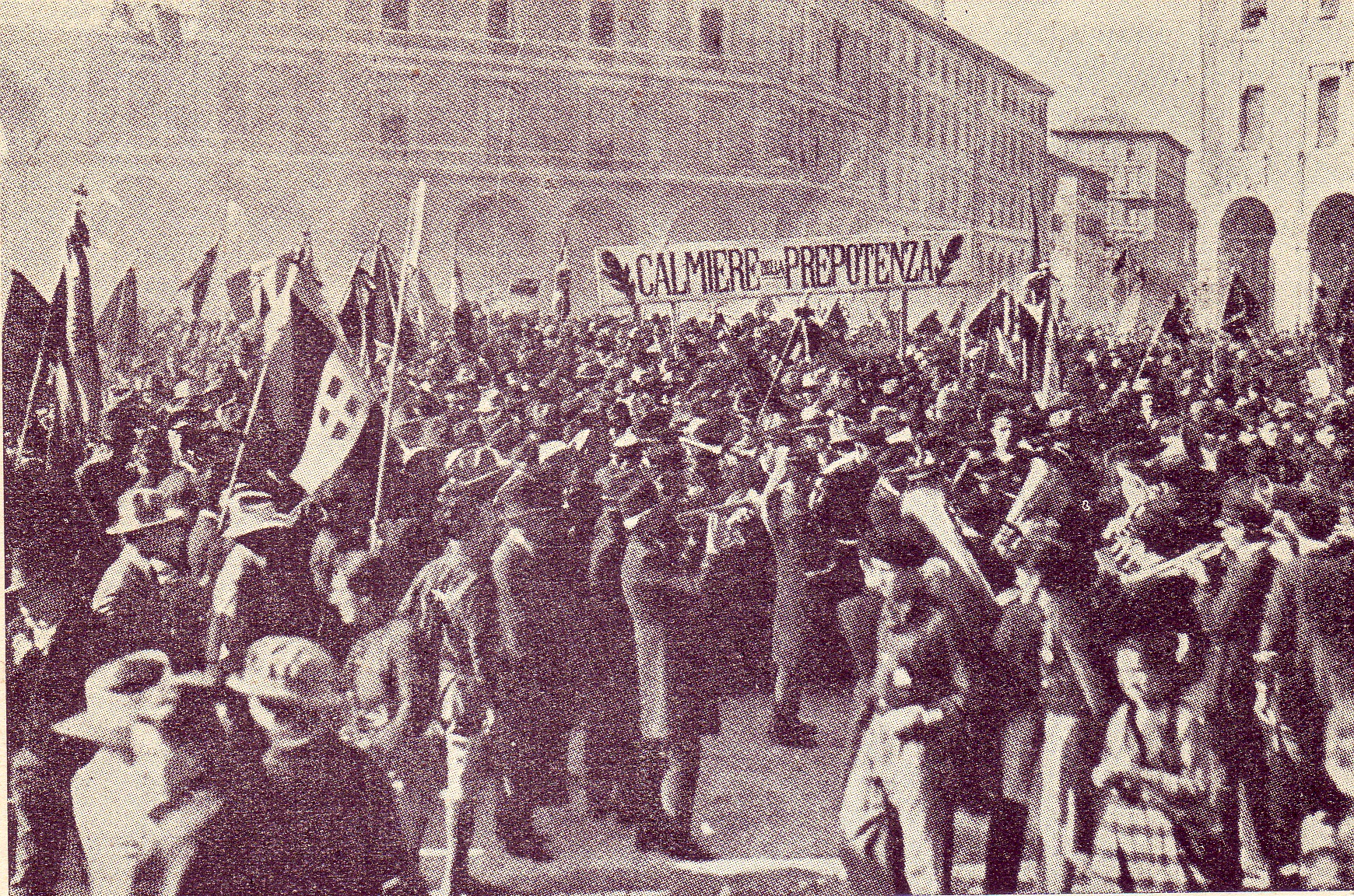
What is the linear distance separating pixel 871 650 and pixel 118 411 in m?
3.52

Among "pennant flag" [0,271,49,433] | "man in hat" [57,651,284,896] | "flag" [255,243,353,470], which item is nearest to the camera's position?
"man in hat" [57,651,284,896]

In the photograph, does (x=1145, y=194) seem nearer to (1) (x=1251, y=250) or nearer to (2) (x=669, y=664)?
(1) (x=1251, y=250)

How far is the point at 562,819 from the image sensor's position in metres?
5.14

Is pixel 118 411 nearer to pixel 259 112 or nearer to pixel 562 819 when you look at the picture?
pixel 259 112

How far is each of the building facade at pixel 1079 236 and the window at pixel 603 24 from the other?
7.25ft

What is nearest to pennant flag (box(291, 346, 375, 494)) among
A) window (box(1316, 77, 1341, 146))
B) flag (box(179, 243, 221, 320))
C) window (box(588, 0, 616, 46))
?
flag (box(179, 243, 221, 320))

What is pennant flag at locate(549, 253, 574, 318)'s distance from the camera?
594cm

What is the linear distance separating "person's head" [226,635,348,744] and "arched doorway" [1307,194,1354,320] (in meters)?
4.84

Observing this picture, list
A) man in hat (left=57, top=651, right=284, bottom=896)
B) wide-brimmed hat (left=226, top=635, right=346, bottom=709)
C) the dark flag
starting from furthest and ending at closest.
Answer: the dark flag < wide-brimmed hat (left=226, top=635, right=346, bottom=709) < man in hat (left=57, top=651, right=284, bottom=896)

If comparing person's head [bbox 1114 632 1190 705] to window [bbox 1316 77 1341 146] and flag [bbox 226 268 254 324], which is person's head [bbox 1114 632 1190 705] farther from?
flag [bbox 226 268 254 324]

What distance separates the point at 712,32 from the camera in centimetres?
586

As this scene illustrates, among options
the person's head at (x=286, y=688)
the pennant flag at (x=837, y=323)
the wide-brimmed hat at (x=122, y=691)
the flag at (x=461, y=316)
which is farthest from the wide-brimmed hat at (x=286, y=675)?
the pennant flag at (x=837, y=323)

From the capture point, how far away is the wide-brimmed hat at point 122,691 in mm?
4324

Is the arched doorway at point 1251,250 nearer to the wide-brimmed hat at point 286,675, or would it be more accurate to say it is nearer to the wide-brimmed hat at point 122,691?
the wide-brimmed hat at point 286,675
